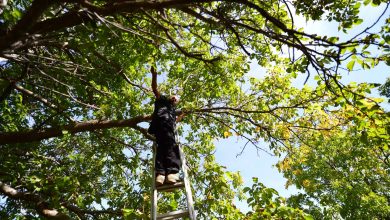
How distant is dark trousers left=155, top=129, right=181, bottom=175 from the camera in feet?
16.0

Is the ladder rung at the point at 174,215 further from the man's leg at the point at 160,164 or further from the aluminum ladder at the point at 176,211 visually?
the man's leg at the point at 160,164

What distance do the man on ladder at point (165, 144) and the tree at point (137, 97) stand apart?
2.69 ft

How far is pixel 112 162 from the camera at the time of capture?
8.45 meters

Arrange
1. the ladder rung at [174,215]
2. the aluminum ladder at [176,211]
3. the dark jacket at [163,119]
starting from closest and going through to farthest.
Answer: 1. the aluminum ladder at [176,211]
2. the ladder rung at [174,215]
3. the dark jacket at [163,119]

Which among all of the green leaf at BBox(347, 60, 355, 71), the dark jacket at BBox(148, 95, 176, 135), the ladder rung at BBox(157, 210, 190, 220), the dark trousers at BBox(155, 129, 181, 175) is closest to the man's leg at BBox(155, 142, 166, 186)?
the dark trousers at BBox(155, 129, 181, 175)

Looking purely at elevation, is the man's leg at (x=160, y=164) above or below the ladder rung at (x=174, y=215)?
above

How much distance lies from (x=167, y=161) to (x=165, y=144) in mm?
464

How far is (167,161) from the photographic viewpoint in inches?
195

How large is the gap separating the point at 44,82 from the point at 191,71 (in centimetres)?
392

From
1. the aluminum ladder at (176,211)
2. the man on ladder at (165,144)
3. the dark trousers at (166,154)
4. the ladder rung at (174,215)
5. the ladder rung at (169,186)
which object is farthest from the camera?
the dark trousers at (166,154)

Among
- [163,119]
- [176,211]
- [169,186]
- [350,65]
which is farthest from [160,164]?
[350,65]

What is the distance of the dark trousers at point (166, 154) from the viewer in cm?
487

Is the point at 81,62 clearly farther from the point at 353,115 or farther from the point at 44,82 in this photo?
the point at 353,115

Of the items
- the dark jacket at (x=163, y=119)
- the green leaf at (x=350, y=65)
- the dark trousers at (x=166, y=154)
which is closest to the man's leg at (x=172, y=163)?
the dark trousers at (x=166, y=154)
